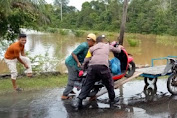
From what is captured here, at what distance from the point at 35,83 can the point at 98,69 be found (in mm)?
3212

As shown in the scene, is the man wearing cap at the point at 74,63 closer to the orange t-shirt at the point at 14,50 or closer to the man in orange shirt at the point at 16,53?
the man in orange shirt at the point at 16,53

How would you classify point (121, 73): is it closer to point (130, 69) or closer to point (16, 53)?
point (130, 69)

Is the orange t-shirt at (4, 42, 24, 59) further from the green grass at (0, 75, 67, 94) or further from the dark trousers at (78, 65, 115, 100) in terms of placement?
the dark trousers at (78, 65, 115, 100)

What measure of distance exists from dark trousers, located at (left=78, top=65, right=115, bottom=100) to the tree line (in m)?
5.51

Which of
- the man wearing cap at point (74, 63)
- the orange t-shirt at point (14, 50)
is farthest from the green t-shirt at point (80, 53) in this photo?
the orange t-shirt at point (14, 50)

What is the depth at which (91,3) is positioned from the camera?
7425cm

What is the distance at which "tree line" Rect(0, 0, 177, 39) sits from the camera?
10453 millimetres

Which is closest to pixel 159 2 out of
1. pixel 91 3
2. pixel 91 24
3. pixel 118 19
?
pixel 118 19

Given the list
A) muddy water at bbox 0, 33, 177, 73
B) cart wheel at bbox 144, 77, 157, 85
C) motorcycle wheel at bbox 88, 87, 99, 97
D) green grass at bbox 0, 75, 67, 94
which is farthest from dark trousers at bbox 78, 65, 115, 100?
muddy water at bbox 0, 33, 177, 73

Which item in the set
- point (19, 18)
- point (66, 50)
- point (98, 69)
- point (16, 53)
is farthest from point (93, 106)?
point (66, 50)

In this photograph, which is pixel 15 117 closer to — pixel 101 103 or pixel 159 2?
pixel 101 103

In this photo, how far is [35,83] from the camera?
8070 mm

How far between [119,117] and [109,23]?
193 ft

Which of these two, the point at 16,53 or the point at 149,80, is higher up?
the point at 16,53
